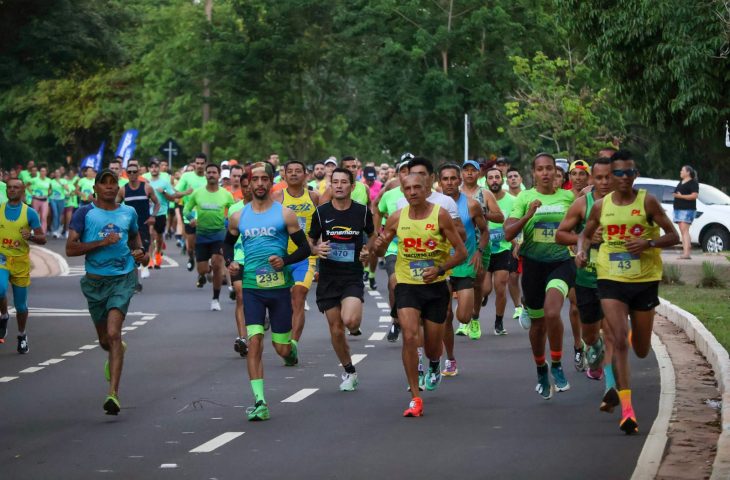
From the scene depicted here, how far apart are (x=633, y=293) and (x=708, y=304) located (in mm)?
10081

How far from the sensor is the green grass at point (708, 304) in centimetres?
1717

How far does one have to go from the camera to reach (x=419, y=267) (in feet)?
40.3

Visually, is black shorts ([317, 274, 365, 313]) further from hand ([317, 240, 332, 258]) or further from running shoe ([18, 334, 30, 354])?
running shoe ([18, 334, 30, 354])

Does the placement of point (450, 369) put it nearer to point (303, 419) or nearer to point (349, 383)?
point (349, 383)

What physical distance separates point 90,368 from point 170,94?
57.2m

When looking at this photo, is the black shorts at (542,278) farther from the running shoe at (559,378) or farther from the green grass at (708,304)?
the green grass at (708,304)

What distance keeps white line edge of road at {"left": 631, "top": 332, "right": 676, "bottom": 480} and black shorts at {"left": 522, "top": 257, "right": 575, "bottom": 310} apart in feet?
3.73

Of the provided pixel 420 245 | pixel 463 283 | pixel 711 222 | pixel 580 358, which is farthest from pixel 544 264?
pixel 711 222

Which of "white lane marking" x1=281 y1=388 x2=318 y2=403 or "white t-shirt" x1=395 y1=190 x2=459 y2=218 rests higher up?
"white t-shirt" x1=395 y1=190 x2=459 y2=218

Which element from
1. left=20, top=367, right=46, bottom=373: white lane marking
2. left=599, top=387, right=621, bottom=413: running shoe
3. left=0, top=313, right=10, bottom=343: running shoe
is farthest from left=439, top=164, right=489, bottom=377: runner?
left=0, top=313, right=10, bottom=343: running shoe

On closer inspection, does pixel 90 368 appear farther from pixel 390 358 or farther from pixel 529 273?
pixel 529 273

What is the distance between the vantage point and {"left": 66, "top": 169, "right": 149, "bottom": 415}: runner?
12969 millimetres

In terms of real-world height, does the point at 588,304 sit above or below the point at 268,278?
below

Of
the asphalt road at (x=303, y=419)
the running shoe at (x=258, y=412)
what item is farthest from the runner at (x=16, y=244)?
the running shoe at (x=258, y=412)
